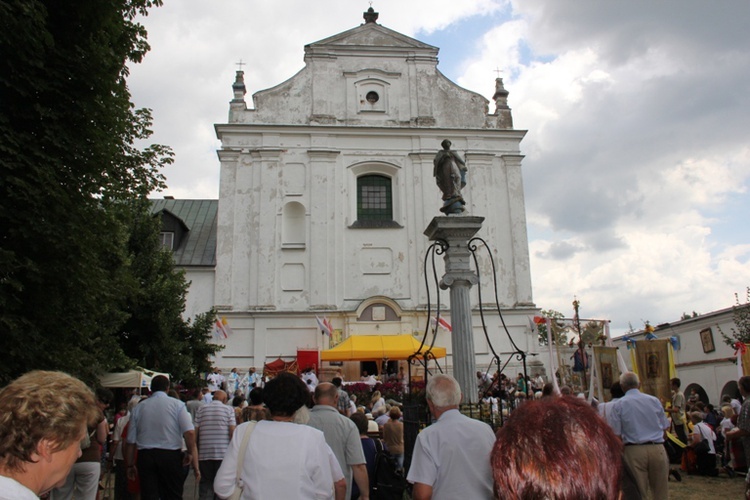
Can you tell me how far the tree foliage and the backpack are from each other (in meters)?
4.65

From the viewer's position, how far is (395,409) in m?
8.40

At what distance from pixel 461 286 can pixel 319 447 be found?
20.4ft

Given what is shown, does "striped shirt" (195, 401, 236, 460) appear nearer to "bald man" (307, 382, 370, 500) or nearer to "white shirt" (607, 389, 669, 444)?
"bald man" (307, 382, 370, 500)

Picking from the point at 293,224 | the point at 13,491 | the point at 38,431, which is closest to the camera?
the point at 13,491

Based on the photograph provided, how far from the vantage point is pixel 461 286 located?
9328 mm

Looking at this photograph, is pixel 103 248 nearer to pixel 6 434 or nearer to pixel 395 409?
pixel 395 409

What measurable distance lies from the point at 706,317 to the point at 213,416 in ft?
66.6

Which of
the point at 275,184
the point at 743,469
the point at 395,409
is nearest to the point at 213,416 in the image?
the point at 395,409

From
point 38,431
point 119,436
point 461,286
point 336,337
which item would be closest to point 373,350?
point 336,337

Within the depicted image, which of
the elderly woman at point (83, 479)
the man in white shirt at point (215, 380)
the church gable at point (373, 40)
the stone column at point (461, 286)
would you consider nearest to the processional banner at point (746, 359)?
the stone column at point (461, 286)

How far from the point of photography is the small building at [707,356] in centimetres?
2003

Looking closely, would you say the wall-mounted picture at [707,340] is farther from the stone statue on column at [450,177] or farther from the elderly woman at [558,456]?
the elderly woman at [558,456]

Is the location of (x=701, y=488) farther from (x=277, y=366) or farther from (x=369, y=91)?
(x=369, y=91)

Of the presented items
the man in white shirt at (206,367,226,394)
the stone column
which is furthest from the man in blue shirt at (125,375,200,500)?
the man in white shirt at (206,367,226,394)
